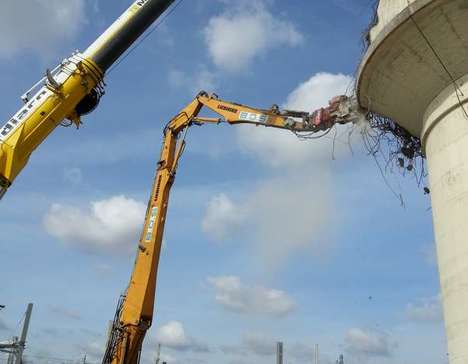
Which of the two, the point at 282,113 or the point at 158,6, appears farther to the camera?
the point at 282,113

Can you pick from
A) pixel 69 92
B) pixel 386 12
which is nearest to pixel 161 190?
pixel 69 92

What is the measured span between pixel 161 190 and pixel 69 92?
461 cm

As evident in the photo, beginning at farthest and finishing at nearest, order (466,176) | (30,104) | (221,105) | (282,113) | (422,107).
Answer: (221,105), (282,113), (30,104), (422,107), (466,176)

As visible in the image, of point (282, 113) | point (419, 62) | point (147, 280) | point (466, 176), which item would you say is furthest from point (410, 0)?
point (147, 280)

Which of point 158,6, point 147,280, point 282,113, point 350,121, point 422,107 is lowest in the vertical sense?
point 147,280

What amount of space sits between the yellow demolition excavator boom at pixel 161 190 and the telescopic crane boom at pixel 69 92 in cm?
375

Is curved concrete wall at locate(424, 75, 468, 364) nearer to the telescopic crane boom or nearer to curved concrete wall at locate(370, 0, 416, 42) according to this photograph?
curved concrete wall at locate(370, 0, 416, 42)

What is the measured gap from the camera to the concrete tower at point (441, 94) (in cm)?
855

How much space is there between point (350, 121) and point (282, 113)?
2.76m

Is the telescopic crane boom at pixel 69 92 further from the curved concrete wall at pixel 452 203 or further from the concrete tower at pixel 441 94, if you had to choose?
the curved concrete wall at pixel 452 203

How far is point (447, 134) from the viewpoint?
365 inches

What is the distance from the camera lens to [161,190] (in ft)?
55.9

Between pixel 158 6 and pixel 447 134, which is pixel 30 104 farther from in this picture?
pixel 447 134

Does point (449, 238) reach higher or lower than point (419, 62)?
lower
